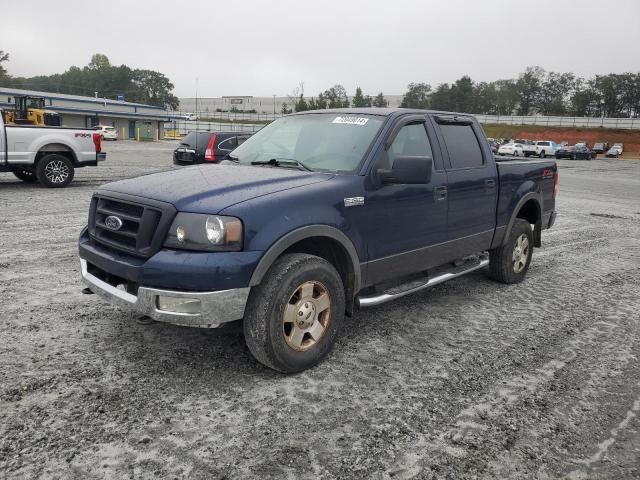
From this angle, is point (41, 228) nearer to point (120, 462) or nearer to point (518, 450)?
point (120, 462)

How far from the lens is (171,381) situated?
351 cm

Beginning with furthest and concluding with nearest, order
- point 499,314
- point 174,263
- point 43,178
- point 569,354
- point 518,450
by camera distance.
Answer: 1. point 43,178
2. point 499,314
3. point 569,354
4. point 174,263
5. point 518,450

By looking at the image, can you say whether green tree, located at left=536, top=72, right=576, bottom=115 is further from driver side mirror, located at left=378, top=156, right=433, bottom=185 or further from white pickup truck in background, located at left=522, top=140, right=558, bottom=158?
driver side mirror, located at left=378, top=156, right=433, bottom=185

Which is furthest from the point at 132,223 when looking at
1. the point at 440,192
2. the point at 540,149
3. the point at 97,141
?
the point at 540,149

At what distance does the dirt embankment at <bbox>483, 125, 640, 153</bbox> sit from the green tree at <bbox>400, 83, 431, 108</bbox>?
19.0 metres

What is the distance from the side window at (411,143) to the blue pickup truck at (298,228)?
0.6 inches

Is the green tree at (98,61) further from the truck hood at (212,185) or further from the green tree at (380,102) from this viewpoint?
the truck hood at (212,185)

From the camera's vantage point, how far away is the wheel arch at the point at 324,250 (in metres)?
3.38

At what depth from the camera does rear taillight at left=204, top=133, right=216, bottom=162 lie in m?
15.4

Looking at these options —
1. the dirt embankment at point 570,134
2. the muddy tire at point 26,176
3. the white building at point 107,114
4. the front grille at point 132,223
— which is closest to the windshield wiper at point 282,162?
the front grille at point 132,223

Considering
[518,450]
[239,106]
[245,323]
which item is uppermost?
[239,106]

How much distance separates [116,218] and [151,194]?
12.8 inches

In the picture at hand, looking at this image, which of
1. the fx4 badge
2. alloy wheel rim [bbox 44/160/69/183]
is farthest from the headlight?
alloy wheel rim [bbox 44/160/69/183]

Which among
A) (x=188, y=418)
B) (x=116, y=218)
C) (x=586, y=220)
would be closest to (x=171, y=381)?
(x=188, y=418)
